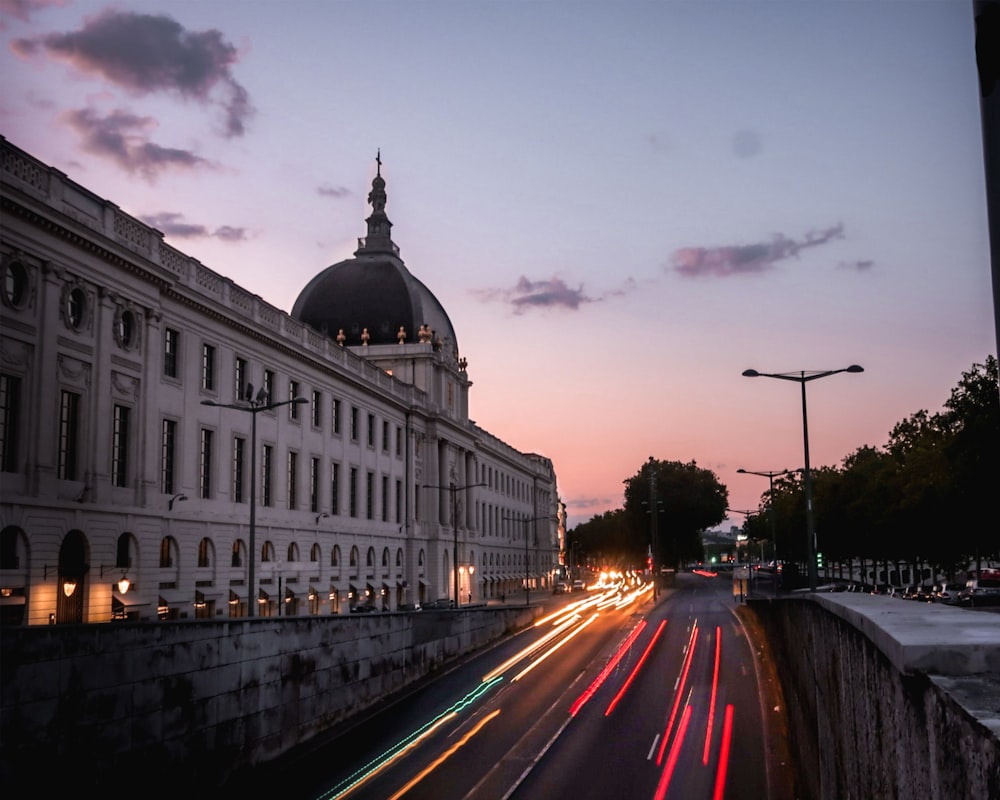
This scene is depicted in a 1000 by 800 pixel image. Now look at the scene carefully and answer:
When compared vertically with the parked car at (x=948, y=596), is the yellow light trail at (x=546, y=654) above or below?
below

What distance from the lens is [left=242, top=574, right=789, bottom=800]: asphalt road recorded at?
2628 centimetres

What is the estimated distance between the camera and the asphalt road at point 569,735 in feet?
86.2

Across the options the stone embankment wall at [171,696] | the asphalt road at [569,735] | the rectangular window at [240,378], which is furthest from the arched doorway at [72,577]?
the rectangular window at [240,378]

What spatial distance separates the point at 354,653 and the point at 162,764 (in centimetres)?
A: 1319

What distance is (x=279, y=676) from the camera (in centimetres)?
2883

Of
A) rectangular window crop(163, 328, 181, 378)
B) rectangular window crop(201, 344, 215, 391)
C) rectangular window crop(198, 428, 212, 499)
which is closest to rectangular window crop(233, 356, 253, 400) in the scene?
rectangular window crop(201, 344, 215, 391)

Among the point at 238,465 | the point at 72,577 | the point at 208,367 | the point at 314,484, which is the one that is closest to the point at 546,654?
the point at 238,465

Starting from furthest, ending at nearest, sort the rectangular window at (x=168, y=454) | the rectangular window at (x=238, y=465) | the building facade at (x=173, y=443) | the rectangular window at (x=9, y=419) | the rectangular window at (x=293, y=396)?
the rectangular window at (x=293, y=396), the rectangular window at (x=238, y=465), the rectangular window at (x=168, y=454), the building facade at (x=173, y=443), the rectangular window at (x=9, y=419)

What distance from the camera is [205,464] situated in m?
50.1

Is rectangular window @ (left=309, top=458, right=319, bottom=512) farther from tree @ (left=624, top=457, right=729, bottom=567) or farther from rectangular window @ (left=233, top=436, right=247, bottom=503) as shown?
tree @ (left=624, top=457, right=729, bottom=567)

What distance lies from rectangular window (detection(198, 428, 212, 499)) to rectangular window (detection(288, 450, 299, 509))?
32.0 ft

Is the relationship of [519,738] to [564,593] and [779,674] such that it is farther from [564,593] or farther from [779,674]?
[564,593]

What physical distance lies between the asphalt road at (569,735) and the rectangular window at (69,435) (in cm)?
1383

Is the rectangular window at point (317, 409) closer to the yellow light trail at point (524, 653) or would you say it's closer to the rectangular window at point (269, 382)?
the rectangular window at point (269, 382)
